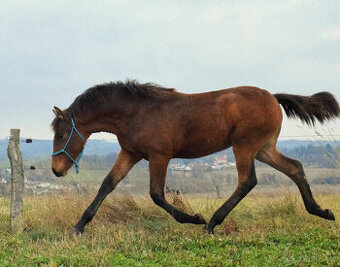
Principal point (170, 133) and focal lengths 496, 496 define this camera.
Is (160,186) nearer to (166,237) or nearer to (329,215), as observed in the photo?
(166,237)

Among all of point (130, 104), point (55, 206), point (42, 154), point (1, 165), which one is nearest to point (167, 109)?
point (130, 104)

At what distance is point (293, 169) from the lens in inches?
297

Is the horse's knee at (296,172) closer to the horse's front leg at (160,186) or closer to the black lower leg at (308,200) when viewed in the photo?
the black lower leg at (308,200)

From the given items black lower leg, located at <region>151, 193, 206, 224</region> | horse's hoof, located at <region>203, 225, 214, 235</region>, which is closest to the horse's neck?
black lower leg, located at <region>151, 193, 206, 224</region>

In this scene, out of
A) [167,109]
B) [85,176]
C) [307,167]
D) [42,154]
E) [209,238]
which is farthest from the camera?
[307,167]

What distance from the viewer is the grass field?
552 centimetres

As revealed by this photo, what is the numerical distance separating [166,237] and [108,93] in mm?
2317

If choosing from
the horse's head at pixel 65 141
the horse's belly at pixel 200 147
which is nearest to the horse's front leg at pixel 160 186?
the horse's belly at pixel 200 147

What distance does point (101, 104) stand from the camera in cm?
731

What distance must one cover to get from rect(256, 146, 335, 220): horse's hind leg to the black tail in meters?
0.87

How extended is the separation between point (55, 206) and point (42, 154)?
14.0 feet

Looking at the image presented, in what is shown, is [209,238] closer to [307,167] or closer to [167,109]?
[167,109]

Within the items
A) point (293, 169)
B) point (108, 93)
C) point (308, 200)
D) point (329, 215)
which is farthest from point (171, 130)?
point (329, 215)

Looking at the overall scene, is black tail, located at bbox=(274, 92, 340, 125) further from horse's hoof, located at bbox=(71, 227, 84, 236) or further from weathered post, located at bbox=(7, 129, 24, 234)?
weathered post, located at bbox=(7, 129, 24, 234)
